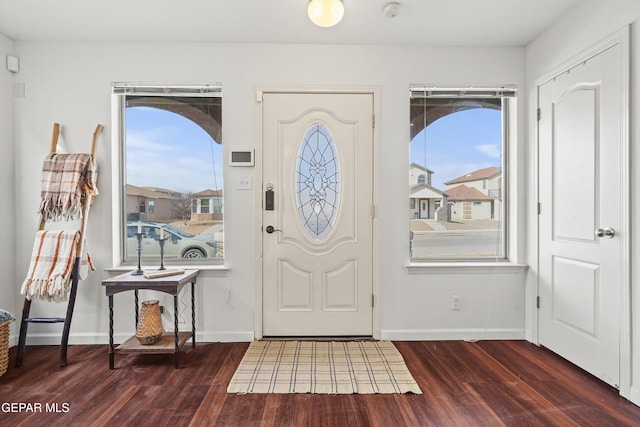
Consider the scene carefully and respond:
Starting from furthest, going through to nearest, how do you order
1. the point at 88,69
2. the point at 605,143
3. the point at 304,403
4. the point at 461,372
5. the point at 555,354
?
1. the point at 88,69
2. the point at 555,354
3. the point at 461,372
4. the point at 605,143
5. the point at 304,403

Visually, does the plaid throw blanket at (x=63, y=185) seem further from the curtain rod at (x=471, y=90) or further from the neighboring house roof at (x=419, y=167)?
the curtain rod at (x=471, y=90)

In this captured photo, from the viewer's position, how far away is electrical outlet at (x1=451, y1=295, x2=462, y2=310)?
3.04 metres

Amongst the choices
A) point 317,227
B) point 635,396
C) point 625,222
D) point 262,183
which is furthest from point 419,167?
point 635,396

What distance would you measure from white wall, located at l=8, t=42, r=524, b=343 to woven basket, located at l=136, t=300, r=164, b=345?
1.38 ft

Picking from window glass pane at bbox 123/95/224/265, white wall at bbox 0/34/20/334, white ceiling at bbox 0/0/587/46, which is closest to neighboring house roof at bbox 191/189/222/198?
window glass pane at bbox 123/95/224/265

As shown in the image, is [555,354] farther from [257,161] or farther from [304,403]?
[257,161]

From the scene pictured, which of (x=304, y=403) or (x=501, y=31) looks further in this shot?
(x=501, y=31)

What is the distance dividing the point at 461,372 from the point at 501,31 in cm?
248

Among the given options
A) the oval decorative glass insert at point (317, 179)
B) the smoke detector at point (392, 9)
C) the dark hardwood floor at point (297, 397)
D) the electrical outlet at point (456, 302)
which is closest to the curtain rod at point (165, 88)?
the oval decorative glass insert at point (317, 179)

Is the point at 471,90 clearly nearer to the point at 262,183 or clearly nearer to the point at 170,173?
the point at 262,183

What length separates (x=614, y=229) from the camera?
86.0 inches

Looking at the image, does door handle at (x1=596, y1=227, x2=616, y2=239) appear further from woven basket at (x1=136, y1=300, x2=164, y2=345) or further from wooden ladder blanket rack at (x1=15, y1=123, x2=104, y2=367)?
wooden ladder blanket rack at (x1=15, y1=123, x2=104, y2=367)

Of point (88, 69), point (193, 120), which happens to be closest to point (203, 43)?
point (193, 120)

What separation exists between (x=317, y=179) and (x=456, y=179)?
1176mm
